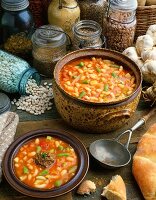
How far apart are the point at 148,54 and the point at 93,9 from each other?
516 millimetres

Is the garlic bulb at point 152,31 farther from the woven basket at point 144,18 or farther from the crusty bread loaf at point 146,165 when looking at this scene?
the crusty bread loaf at point 146,165

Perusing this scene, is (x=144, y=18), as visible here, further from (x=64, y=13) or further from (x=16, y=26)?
(x=16, y=26)

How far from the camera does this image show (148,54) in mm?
2781

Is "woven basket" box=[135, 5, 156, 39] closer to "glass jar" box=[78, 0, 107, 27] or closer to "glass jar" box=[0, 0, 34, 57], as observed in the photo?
"glass jar" box=[78, 0, 107, 27]

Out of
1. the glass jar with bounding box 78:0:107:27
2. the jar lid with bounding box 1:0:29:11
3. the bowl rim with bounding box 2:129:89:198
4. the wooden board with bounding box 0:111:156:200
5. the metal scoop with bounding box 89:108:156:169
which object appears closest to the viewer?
the bowl rim with bounding box 2:129:89:198

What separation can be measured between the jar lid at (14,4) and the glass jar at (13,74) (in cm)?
29

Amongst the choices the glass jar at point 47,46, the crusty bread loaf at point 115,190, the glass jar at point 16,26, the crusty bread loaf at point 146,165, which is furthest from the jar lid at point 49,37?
the crusty bread loaf at point 115,190

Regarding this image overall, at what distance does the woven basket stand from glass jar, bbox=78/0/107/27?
0.23 m

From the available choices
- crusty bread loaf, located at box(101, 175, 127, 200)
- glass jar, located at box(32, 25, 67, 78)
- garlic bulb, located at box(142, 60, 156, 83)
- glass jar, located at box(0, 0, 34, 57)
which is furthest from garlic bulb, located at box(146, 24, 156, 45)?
crusty bread loaf, located at box(101, 175, 127, 200)

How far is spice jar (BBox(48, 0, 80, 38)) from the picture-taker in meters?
2.94

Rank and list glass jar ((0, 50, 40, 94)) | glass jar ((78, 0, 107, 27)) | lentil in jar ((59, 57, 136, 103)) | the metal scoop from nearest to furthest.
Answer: the metal scoop, lentil in jar ((59, 57, 136, 103)), glass jar ((0, 50, 40, 94)), glass jar ((78, 0, 107, 27))

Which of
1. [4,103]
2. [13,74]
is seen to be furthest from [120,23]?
[4,103]

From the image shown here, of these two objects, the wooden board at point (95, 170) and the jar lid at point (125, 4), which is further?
the jar lid at point (125, 4)

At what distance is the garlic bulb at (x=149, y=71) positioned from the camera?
269 cm
